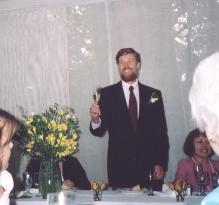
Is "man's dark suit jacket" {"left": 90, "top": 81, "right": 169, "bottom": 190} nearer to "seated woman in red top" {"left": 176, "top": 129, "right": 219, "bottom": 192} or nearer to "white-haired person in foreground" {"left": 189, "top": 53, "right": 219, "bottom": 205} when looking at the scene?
"seated woman in red top" {"left": 176, "top": 129, "right": 219, "bottom": 192}

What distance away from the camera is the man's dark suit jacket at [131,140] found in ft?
14.3

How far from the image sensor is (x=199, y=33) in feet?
14.7

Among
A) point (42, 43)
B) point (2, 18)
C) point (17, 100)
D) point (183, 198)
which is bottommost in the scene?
point (183, 198)

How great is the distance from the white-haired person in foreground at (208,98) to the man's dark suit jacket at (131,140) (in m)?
3.25

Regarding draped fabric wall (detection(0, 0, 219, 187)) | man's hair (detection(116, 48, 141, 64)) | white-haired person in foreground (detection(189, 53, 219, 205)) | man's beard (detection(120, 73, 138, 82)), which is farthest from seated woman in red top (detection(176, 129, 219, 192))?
white-haired person in foreground (detection(189, 53, 219, 205))

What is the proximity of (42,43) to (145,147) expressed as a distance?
6.10 ft

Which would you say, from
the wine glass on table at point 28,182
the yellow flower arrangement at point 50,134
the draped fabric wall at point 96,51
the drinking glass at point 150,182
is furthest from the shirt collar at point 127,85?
the yellow flower arrangement at point 50,134

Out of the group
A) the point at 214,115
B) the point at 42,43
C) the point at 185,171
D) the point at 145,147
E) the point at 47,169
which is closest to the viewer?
the point at 214,115

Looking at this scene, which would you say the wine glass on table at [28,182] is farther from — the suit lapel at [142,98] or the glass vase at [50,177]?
the suit lapel at [142,98]

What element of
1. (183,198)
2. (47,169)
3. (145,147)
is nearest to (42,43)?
(145,147)

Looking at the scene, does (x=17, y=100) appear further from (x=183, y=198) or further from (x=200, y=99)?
(x=200, y=99)

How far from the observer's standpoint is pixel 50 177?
2523 millimetres

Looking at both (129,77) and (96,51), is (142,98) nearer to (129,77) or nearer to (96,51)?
(129,77)

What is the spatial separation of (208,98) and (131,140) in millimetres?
3413
